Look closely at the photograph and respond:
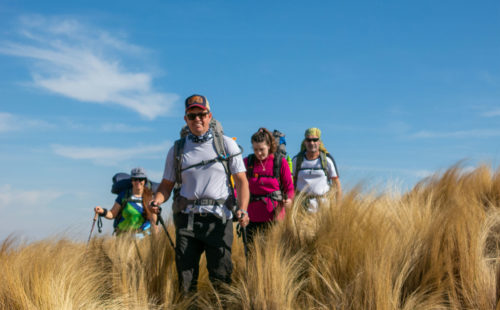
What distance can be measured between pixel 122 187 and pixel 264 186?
3107 mm

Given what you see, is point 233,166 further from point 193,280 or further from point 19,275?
point 19,275

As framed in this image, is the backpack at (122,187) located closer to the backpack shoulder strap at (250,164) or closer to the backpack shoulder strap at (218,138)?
the backpack shoulder strap at (250,164)

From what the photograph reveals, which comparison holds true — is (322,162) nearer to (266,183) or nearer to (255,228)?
(266,183)

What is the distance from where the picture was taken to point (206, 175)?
4602 millimetres

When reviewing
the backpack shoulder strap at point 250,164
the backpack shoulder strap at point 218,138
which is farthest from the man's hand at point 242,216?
the backpack shoulder strap at point 250,164

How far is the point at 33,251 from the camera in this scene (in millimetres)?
6004

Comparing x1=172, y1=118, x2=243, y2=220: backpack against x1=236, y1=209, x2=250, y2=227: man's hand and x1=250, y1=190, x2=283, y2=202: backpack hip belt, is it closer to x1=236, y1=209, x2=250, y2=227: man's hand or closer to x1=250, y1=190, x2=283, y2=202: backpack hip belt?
x1=236, y1=209, x2=250, y2=227: man's hand

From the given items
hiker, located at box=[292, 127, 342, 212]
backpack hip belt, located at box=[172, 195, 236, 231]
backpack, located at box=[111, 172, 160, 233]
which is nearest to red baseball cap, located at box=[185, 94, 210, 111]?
backpack hip belt, located at box=[172, 195, 236, 231]

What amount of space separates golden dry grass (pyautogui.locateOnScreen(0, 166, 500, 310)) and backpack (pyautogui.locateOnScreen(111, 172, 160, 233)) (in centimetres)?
172

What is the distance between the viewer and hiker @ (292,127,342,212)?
7.66m

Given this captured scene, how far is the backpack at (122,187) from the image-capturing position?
7.81 m

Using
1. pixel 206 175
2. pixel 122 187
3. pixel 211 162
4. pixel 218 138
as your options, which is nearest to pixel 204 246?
pixel 206 175

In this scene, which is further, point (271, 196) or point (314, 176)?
point (314, 176)

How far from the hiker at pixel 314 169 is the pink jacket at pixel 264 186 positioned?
1431 millimetres
